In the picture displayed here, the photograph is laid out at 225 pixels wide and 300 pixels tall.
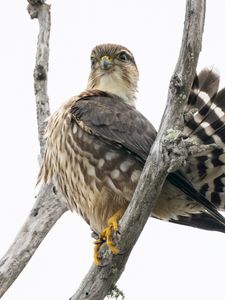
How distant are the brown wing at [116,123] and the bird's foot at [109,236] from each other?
479 mm

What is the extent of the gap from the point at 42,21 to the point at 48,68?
1.38ft

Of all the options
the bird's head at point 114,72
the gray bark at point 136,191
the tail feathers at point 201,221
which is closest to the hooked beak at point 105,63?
the bird's head at point 114,72

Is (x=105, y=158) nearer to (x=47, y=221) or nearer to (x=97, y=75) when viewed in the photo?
(x=47, y=221)

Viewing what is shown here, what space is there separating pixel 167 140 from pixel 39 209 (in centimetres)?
195

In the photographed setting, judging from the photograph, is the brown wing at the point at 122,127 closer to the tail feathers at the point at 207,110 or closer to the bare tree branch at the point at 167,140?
the tail feathers at the point at 207,110

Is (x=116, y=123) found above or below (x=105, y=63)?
below

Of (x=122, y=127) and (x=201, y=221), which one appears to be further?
(x=201, y=221)

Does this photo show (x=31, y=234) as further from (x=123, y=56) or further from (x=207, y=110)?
(x=123, y=56)

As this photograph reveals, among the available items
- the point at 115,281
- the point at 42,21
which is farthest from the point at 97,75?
the point at 115,281

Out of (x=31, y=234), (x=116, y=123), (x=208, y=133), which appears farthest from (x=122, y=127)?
(x=31, y=234)

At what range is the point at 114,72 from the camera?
6449mm

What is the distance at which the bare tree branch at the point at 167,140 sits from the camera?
160 inches

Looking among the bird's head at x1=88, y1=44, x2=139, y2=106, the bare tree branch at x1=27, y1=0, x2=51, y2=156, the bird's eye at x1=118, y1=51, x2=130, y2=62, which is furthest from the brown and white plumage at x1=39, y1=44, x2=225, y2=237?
the bird's eye at x1=118, y1=51, x2=130, y2=62

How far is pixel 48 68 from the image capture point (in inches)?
236
